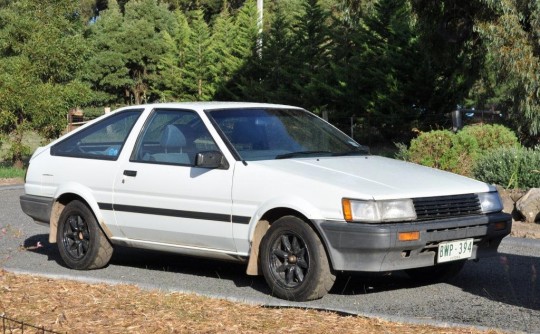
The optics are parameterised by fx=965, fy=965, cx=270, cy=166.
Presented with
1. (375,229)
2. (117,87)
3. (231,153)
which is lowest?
(375,229)

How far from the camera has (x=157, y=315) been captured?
21.8 ft

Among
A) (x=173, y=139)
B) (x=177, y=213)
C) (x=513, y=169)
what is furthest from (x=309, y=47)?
(x=177, y=213)

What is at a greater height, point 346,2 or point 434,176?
point 346,2

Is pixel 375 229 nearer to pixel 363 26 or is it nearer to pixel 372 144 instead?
pixel 372 144

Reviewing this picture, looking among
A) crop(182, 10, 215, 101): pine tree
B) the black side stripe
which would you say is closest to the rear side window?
the black side stripe

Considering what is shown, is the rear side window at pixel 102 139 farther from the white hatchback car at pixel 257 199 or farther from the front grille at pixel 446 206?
the front grille at pixel 446 206

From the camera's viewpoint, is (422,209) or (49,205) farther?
(49,205)

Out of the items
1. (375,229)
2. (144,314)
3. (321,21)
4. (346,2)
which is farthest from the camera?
(321,21)

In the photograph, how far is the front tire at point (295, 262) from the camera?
737 cm

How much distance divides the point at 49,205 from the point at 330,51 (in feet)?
94.3

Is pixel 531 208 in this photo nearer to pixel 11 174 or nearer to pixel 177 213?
pixel 177 213

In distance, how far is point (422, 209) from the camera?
743 cm

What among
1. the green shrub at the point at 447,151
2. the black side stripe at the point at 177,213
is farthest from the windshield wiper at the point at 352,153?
the green shrub at the point at 447,151

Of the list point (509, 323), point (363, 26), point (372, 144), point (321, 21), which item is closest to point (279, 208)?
point (509, 323)
